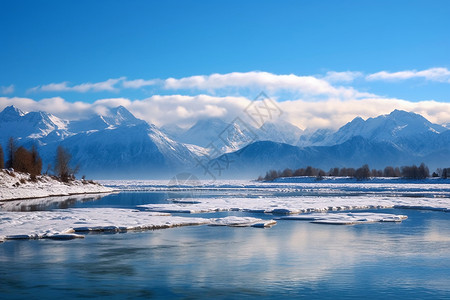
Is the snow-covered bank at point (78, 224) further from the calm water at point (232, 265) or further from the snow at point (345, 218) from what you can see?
the snow at point (345, 218)

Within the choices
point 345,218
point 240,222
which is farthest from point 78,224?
point 345,218

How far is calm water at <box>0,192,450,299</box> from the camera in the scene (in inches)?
659

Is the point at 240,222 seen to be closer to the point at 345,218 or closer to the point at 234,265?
the point at 345,218

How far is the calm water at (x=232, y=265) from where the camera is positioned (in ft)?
54.9

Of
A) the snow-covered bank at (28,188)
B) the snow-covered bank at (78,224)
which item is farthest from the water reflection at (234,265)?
the snow-covered bank at (28,188)

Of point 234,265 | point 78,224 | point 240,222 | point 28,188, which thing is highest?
point 28,188

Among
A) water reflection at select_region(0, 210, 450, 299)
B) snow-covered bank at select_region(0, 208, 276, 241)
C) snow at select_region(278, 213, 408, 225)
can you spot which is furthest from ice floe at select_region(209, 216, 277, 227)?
snow at select_region(278, 213, 408, 225)

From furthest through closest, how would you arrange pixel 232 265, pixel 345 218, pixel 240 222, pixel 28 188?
pixel 28 188 → pixel 345 218 → pixel 240 222 → pixel 232 265

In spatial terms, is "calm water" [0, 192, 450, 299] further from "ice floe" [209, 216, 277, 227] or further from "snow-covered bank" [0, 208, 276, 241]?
"ice floe" [209, 216, 277, 227]

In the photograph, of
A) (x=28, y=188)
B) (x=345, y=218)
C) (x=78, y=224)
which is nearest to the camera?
(x=78, y=224)

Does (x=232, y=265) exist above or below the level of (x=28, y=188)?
below

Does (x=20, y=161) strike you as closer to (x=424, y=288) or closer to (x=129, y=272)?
(x=129, y=272)

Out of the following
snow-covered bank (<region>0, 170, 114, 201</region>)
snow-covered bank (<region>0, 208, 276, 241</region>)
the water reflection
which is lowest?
the water reflection

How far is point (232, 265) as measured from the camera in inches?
822
